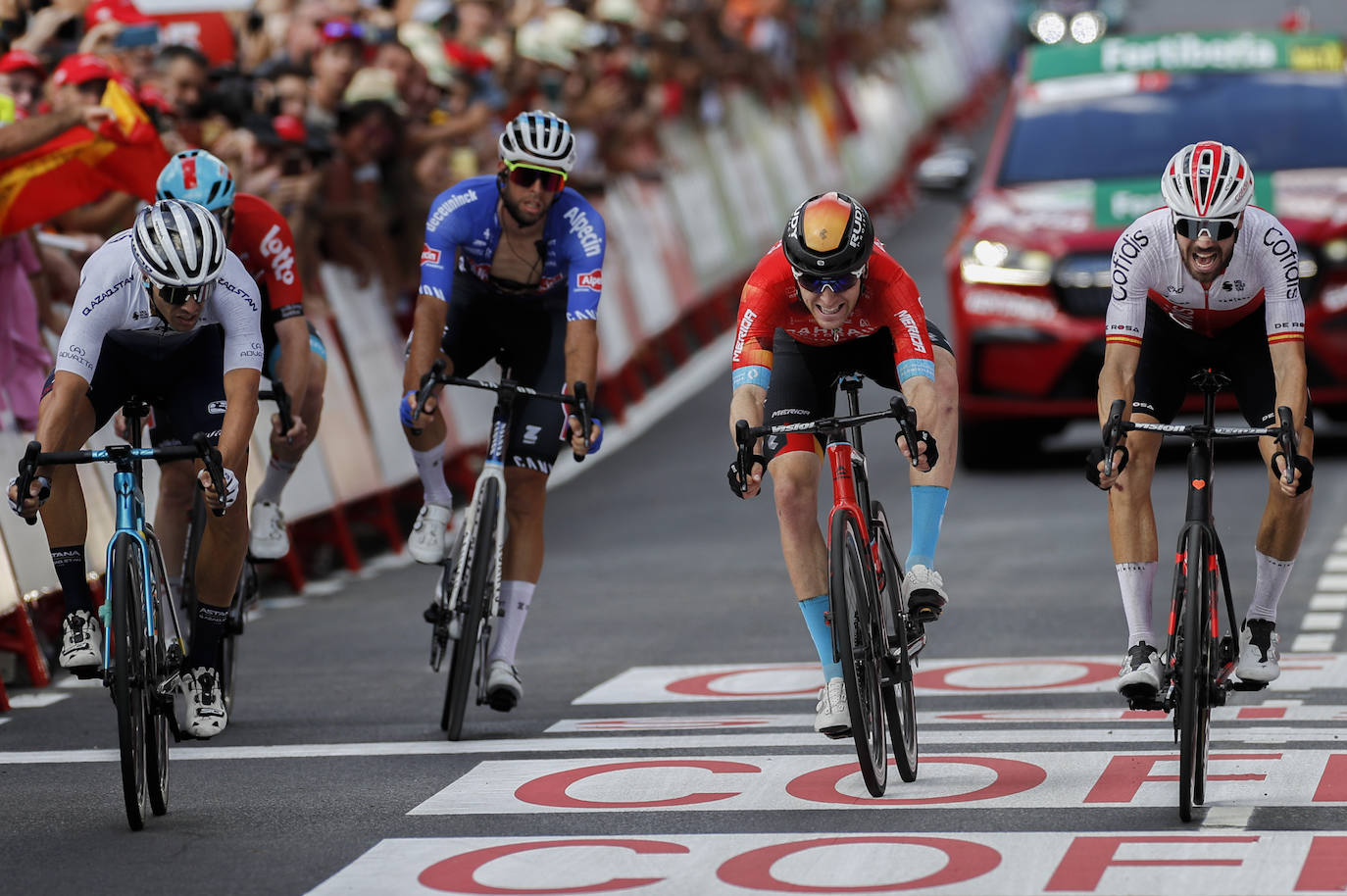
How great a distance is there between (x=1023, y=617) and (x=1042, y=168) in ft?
18.0

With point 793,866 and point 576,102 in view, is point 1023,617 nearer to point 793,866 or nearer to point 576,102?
point 793,866

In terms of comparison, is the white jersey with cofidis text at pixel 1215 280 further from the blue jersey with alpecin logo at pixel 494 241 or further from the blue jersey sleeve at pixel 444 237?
the blue jersey sleeve at pixel 444 237

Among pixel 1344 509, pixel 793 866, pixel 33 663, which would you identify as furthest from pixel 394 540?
pixel 793 866

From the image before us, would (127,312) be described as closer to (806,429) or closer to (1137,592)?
(806,429)

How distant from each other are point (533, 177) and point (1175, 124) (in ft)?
26.6

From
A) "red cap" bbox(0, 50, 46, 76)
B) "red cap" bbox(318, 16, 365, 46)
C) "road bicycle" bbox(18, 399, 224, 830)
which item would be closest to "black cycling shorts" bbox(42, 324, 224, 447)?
"road bicycle" bbox(18, 399, 224, 830)

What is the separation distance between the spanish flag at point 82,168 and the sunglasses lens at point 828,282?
14.3 feet

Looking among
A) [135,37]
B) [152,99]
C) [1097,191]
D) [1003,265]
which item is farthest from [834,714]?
[1097,191]

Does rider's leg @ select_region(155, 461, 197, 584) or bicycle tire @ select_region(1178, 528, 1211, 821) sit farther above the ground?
rider's leg @ select_region(155, 461, 197, 584)

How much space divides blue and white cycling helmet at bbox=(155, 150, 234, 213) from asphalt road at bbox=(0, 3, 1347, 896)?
6.48ft

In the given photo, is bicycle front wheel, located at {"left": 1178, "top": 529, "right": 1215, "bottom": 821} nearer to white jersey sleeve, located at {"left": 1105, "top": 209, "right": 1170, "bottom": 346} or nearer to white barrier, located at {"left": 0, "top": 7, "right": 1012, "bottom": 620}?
white jersey sleeve, located at {"left": 1105, "top": 209, "right": 1170, "bottom": 346}

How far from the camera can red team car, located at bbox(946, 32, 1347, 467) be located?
15203mm

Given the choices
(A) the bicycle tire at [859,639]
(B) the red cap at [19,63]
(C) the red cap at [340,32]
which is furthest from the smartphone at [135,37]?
(A) the bicycle tire at [859,639]

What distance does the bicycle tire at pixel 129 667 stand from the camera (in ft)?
23.9
